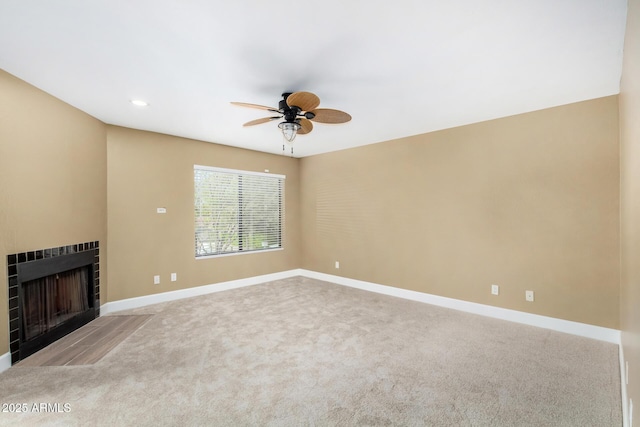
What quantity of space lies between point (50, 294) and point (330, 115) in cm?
338

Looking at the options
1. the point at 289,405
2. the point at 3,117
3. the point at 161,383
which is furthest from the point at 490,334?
the point at 3,117

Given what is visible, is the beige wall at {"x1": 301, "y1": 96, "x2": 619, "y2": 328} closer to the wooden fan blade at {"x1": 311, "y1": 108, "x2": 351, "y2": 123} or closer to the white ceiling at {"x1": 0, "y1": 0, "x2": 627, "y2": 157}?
the white ceiling at {"x1": 0, "y1": 0, "x2": 627, "y2": 157}

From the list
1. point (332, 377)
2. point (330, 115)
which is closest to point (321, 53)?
point (330, 115)

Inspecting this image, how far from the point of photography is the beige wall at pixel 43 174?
2.45 m

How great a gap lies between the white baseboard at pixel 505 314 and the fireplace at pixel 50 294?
3793 mm

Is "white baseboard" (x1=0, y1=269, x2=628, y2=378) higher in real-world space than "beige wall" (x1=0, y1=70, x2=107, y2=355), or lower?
lower

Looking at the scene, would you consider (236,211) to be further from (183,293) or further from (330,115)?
(330,115)

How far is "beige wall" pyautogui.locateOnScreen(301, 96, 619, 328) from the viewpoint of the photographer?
9.64ft

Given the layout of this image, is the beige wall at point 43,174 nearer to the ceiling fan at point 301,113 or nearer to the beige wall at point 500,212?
the ceiling fan at point 301,113

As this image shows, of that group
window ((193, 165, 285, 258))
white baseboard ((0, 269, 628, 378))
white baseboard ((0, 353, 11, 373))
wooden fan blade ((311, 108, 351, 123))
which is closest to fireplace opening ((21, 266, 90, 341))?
white baseboard ((0, 353, 11, 373))

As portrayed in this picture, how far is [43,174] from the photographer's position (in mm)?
2814

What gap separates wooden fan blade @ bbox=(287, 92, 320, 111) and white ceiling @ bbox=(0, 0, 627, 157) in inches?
9.5

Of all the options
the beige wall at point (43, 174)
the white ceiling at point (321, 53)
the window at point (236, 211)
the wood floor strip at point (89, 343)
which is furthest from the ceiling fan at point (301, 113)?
the wood floor strip at point (89, 343)

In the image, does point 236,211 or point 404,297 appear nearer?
point 404,297
